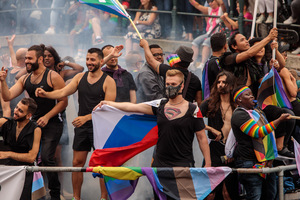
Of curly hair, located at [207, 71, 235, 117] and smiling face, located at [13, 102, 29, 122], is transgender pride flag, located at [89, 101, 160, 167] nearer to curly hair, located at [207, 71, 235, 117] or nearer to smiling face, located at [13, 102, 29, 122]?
curly hair, located at [207, 71, 235, 117]

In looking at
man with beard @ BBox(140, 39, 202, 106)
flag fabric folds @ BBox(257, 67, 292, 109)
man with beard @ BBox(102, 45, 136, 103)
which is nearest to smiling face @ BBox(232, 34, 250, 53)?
flag fabric folds @ BBox(257, 67, 292, 109)

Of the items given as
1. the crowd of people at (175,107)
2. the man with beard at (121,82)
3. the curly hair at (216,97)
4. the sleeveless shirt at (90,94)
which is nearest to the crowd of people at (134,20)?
the crowd of people at (175,107)

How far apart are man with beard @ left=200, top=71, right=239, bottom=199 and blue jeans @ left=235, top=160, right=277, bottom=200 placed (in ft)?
1.13

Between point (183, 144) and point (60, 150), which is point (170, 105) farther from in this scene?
Answer: point (60, 150)

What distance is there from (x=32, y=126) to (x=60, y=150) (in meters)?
1.26

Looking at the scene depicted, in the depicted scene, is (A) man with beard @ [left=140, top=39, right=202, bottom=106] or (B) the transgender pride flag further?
(A) man with beard @ [left=140, top=39, right=202, bottom=106]

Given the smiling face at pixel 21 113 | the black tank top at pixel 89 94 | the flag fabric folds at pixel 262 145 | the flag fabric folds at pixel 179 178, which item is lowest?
the flag fabric folds at pixel 179 178

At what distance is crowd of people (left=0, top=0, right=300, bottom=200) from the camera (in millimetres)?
6109

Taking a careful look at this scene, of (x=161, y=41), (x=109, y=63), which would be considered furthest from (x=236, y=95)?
(x=161, y=41)

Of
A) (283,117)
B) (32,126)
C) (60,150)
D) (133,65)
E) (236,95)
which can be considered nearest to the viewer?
(283,117)

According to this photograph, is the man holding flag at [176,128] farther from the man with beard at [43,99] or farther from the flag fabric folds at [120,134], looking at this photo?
the man with beard at [43,99]

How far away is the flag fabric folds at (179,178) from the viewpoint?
581 cm

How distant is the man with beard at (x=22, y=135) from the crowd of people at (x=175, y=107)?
0.01 m

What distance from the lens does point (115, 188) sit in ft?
20.0
